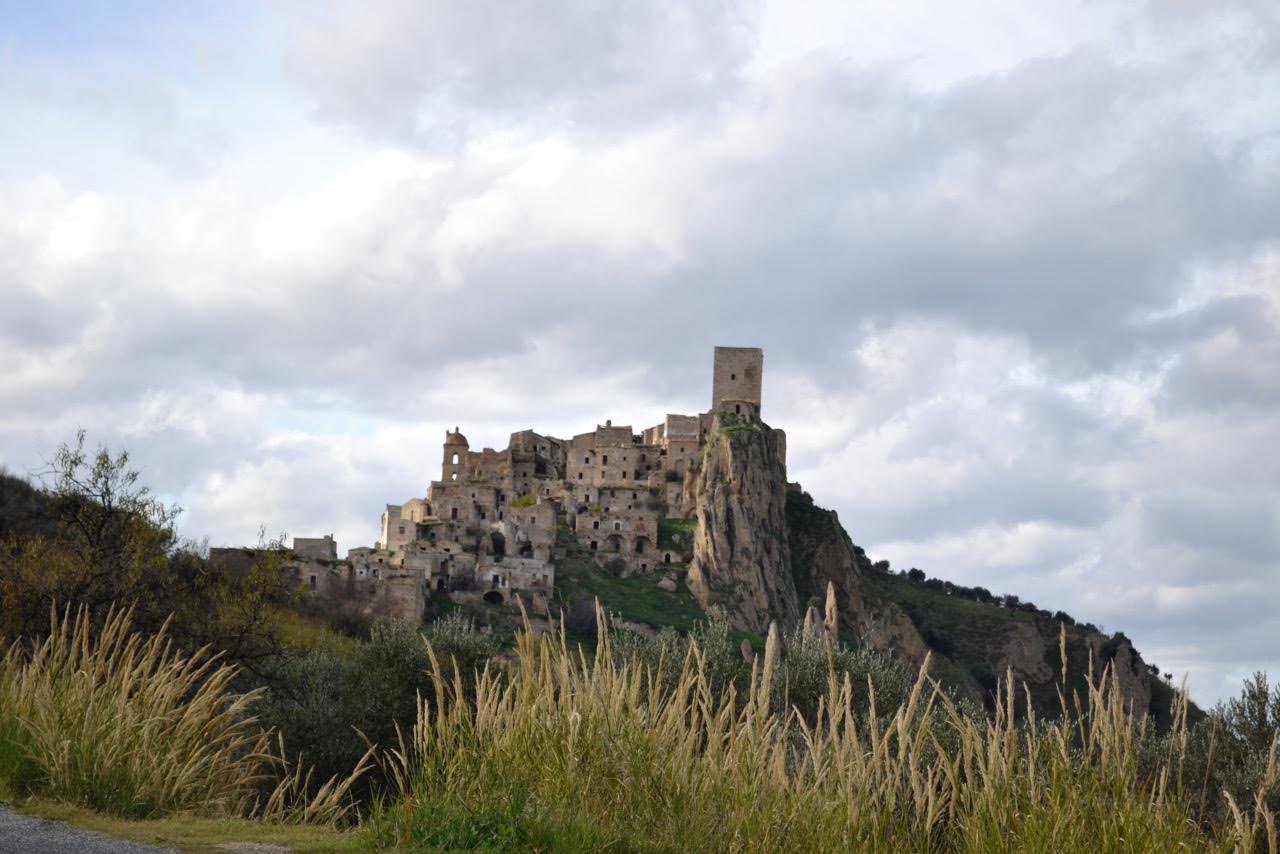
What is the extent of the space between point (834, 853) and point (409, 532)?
260 ft

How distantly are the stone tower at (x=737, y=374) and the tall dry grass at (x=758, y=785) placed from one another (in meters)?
98.8

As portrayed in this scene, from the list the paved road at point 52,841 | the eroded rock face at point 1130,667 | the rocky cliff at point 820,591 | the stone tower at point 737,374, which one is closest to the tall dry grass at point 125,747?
the paved road at point 52,841

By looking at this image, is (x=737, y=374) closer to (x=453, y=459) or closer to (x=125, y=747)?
(x=453, y=459)

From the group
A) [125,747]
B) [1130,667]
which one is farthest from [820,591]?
[125,747]

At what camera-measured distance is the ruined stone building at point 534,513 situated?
7525cm

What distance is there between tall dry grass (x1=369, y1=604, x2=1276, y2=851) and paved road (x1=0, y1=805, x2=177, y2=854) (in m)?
1.45

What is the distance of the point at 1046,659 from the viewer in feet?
333

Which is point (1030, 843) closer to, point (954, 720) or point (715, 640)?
point (954, 720)

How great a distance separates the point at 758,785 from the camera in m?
8.37

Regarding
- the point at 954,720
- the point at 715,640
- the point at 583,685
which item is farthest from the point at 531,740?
the point at 715,640

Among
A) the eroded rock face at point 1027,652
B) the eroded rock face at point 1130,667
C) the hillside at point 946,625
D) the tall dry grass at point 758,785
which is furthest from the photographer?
the eroded rock face at point 1027,652

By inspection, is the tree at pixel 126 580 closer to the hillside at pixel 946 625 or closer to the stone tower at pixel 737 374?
the hillside at pixel 946 625

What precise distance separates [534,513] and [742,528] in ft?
49.7

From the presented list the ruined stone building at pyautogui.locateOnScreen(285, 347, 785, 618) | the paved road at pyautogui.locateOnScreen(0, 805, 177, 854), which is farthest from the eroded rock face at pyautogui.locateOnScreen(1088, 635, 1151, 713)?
the paved road at pyautogui.locateOnScreen(0, 805, 177, 854)
